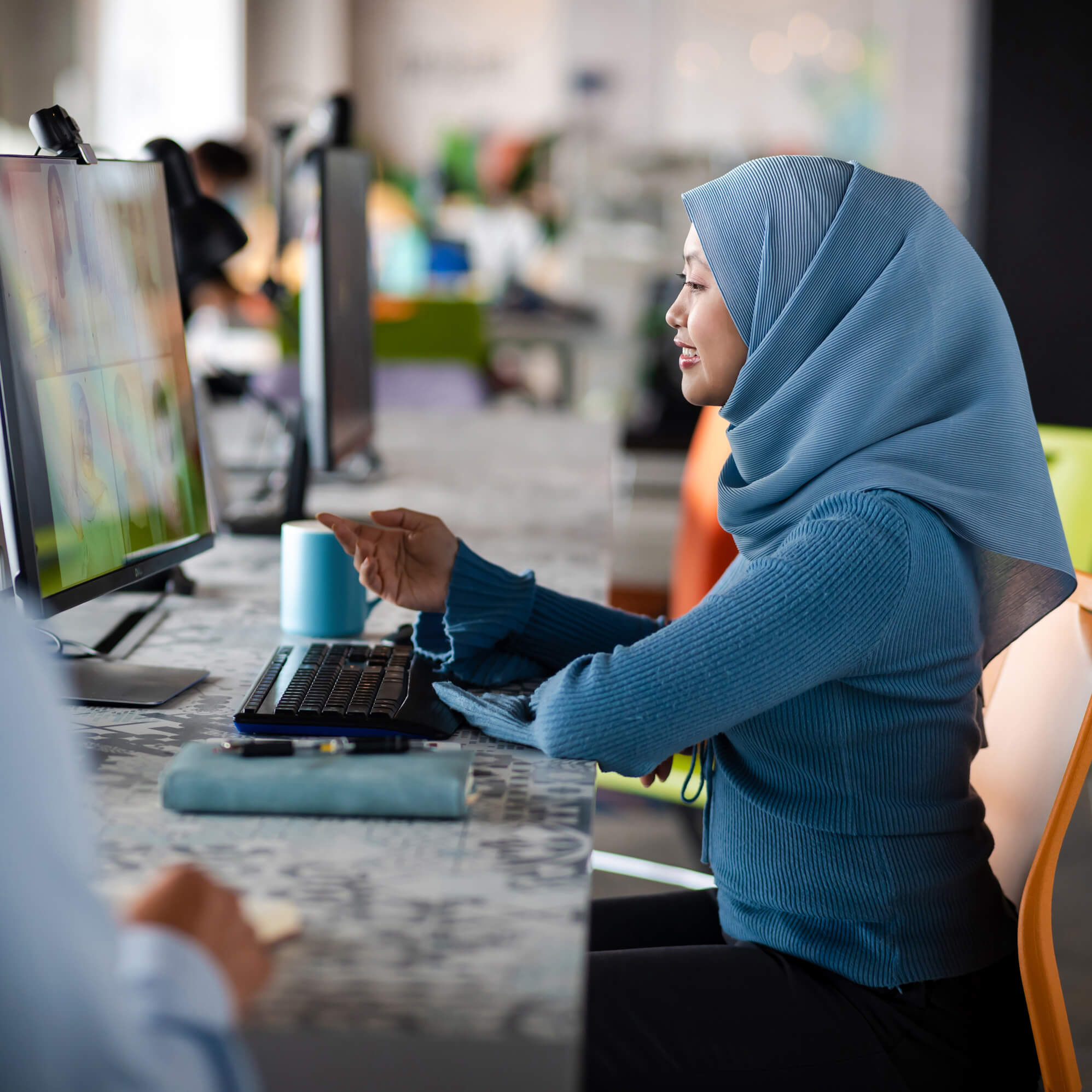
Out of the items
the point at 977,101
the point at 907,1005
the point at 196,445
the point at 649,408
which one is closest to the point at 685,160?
the point at 649,408

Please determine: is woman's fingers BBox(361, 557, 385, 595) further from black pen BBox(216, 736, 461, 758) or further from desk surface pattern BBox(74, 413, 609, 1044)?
black pen BBox(216, 736, 461, 758)

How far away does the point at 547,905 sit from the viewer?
720 millimetres

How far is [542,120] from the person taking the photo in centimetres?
721

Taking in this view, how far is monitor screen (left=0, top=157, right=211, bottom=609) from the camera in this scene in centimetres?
96

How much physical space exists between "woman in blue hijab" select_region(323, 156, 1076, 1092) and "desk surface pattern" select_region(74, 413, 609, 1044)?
14cm

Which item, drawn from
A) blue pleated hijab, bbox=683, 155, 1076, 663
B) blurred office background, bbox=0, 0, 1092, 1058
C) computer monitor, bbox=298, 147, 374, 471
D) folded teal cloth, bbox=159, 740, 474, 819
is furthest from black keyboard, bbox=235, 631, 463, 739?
blurred office background, bbox=0, 0, 1092, 1058

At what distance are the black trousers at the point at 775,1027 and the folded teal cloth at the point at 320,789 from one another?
0.25 m

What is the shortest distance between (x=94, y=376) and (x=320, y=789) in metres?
0.47

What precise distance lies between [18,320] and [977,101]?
3.70m

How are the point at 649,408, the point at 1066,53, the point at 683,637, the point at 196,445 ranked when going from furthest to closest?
the point at 649,408
the point at 1066,53
the point at 196,445
the point at 683,637

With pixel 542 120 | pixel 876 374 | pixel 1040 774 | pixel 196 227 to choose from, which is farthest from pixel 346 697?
pixel 542 120

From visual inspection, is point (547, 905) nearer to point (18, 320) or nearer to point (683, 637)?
point (683, 637)

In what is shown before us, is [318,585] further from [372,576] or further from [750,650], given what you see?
[750,650]

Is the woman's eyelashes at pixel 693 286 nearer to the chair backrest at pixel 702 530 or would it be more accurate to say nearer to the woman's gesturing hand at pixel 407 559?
the woman's gesturing hand at pixel 407 559
